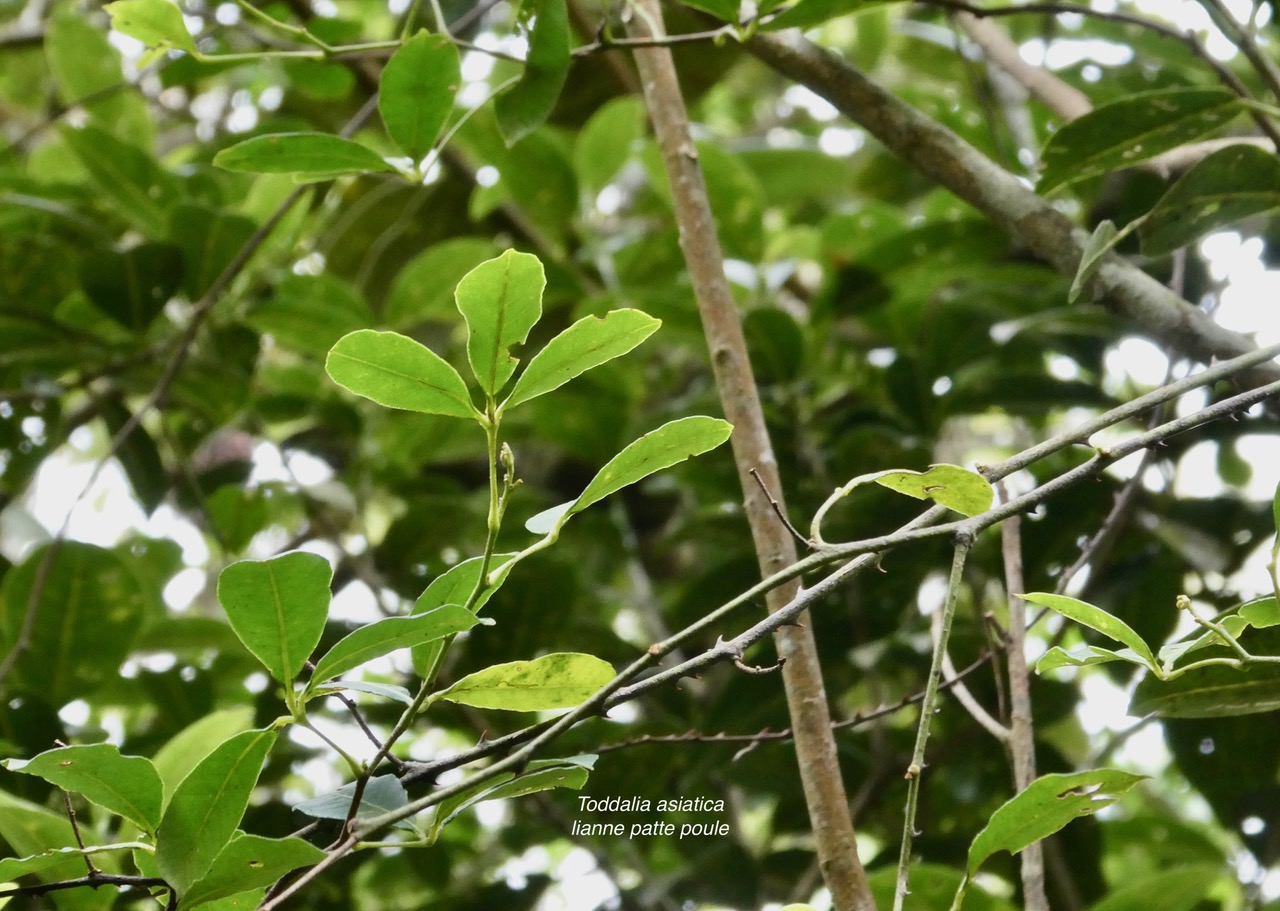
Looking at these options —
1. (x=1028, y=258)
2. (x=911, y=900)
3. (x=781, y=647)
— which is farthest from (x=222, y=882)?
(x=1028, y=258)

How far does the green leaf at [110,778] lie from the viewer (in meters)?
0.42

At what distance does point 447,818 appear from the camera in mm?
459

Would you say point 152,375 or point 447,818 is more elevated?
point 152,375

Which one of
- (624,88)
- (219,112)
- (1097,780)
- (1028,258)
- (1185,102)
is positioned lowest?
(1097,780)

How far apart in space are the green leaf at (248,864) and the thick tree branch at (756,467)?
0.21m

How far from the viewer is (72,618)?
935 millimetres

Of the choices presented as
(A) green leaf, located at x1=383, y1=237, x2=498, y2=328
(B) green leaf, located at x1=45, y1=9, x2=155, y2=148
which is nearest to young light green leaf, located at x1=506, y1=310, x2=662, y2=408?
(A) green leaf, located at x1=383, y1=237, x2=498, y2=328

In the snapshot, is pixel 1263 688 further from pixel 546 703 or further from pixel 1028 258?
pixel 1028 258

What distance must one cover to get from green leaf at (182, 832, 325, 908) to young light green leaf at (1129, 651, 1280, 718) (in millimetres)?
404

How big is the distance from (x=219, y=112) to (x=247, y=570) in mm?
1880

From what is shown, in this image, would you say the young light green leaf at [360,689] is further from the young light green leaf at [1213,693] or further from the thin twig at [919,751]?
the young light green leaf at [1213,693]

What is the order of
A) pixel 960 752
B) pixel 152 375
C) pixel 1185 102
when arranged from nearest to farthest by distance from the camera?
pixel 1185 102, pixel 960 752, pixel 152 375

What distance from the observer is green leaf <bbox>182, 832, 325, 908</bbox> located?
0.41 metres

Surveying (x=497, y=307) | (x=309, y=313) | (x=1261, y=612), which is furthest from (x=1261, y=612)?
(x=309, y=313)
